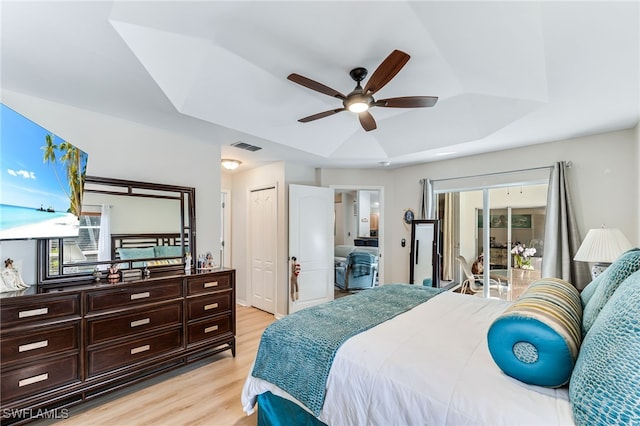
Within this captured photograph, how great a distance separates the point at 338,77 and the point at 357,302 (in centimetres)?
183

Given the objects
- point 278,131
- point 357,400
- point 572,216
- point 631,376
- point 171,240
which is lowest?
point 357,400

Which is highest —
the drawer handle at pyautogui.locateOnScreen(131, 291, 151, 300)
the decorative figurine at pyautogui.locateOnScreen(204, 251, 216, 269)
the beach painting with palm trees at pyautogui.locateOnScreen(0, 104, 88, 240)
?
the beach painting with palm trees at pyautogui.locateOnScreen(0, 104, 88, 240)

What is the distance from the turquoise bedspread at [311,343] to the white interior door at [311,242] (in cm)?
215

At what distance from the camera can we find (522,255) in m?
3.97

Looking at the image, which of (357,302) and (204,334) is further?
(204,334)

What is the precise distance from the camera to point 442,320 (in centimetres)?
197

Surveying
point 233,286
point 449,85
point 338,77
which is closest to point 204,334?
point 233,286

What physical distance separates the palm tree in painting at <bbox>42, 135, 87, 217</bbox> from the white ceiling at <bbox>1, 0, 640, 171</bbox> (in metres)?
0.48

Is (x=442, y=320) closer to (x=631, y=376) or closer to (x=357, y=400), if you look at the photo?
(x=357, y=400)

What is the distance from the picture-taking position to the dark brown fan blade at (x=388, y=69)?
1.59 meters

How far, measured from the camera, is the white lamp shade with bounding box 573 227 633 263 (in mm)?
2592

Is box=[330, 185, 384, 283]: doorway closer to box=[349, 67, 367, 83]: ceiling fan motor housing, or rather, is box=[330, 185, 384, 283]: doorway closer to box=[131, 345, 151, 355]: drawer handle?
box=[349, 67, 367, 83]: ceiling fan motor housing

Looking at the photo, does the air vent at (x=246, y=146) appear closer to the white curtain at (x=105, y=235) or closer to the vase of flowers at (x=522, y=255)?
the white curtain at (x=105, y=235)

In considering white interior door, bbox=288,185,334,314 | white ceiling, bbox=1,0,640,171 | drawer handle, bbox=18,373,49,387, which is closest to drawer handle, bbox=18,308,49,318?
drawer handle, bbox=18,373,49,387
